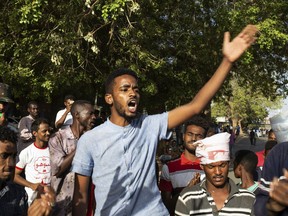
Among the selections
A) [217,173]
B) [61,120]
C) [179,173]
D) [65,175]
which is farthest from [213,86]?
[61,120]

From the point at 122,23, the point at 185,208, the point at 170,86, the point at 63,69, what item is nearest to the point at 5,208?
the point at 185,208

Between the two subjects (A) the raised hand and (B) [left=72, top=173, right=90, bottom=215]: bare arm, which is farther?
(B) [left=72, top=173, right=90, bottom=215]: bare arm

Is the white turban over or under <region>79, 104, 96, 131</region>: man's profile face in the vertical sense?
under

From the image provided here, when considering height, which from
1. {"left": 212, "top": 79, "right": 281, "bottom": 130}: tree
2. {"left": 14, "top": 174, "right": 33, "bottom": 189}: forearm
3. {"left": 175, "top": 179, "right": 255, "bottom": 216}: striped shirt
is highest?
{"left": 212, "top": 79, "right": 281, "bottom": 130}: tree

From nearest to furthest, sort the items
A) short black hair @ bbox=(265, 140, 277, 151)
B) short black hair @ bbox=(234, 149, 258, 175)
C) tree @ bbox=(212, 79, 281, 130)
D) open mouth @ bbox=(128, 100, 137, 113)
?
1. open mouth @ bbox=(128, 100, 137, 113)
2. short black hair @ bbox=(234, 149, 258, 175)
3. short black hair @ bbox=(265, 140, 277, 151)
4. tree @ bbox=(212, 79, 281, 130)

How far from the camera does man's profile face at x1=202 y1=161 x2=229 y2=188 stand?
345 centimetres

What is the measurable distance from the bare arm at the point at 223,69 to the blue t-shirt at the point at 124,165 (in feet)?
0.59

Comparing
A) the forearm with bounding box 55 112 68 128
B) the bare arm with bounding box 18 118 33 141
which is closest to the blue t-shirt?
the bare arm with bounding box 18 118 33 141

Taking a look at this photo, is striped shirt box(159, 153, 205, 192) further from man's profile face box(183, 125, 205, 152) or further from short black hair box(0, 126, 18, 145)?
short black hair box(0, 126, 18, 145)

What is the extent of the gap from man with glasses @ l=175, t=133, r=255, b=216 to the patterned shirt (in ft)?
3.92

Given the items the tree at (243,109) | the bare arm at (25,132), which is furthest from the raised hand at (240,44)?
the tree at (243,109)

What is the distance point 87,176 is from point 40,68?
1160cm

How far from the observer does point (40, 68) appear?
14.2m

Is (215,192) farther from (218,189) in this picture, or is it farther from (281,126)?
(281,126)
